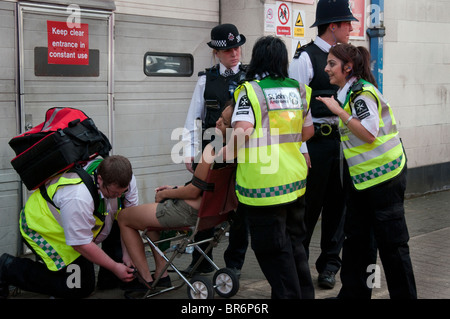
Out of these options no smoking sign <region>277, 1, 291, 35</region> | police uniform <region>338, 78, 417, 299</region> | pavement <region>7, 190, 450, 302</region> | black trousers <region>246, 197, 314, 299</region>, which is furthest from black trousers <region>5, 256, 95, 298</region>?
no smoking sign <region>277, 1, 291, 35</region>

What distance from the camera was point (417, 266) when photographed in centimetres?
616

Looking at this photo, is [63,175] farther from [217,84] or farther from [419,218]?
[419,218]

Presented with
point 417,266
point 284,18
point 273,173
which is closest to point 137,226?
point 273,173

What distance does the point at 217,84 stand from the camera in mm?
5523

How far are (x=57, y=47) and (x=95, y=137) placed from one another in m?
1.42

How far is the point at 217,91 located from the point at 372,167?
1.46 meters

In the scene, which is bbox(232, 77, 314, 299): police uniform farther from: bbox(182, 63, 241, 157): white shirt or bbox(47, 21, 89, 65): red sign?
bbox(47, 21, 89, 65): red sign

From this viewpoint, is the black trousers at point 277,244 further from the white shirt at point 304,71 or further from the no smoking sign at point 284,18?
the no smoking sign at point 284,18

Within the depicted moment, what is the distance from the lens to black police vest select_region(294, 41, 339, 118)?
5434 mm

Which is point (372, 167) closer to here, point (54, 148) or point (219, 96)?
point (219, 96)

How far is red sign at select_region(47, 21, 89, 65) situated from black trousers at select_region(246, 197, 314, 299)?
2.54 metres

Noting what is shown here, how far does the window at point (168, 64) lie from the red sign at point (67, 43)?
699 mm
